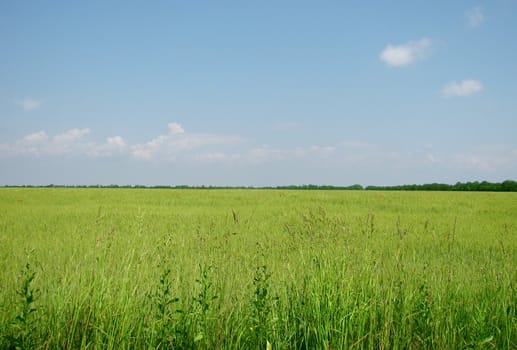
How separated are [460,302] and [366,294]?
1.13 m

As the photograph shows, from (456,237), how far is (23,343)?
9851 mm

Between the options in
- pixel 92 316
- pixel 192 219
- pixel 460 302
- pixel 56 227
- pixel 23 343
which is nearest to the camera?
pixel 23 343

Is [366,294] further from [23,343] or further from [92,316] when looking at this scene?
[23,343]

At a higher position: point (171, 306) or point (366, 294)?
point (366, 294)

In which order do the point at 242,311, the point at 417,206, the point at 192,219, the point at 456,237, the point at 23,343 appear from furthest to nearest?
1. the point at 417,206
2. the point at 192,219
3. the point at 456,237
4. the point at 242,311
5. the point at 23,343

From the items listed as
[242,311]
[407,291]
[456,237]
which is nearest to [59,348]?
[242,311]

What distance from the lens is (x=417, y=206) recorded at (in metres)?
17.0

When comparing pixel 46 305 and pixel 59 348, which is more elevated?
pixel 46 305

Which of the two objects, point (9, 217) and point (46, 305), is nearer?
point (46, 305)

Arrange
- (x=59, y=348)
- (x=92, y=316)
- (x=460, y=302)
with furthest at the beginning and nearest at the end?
(x=460, y=302), (x=92, y=316), (x=59, y=348)

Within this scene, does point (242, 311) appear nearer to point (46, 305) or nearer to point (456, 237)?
point (46, 305)

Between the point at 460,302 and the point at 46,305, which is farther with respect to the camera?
the point at 460,302

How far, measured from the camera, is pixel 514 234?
1016cm

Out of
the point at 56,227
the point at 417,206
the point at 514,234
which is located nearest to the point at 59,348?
the point at 56,227
